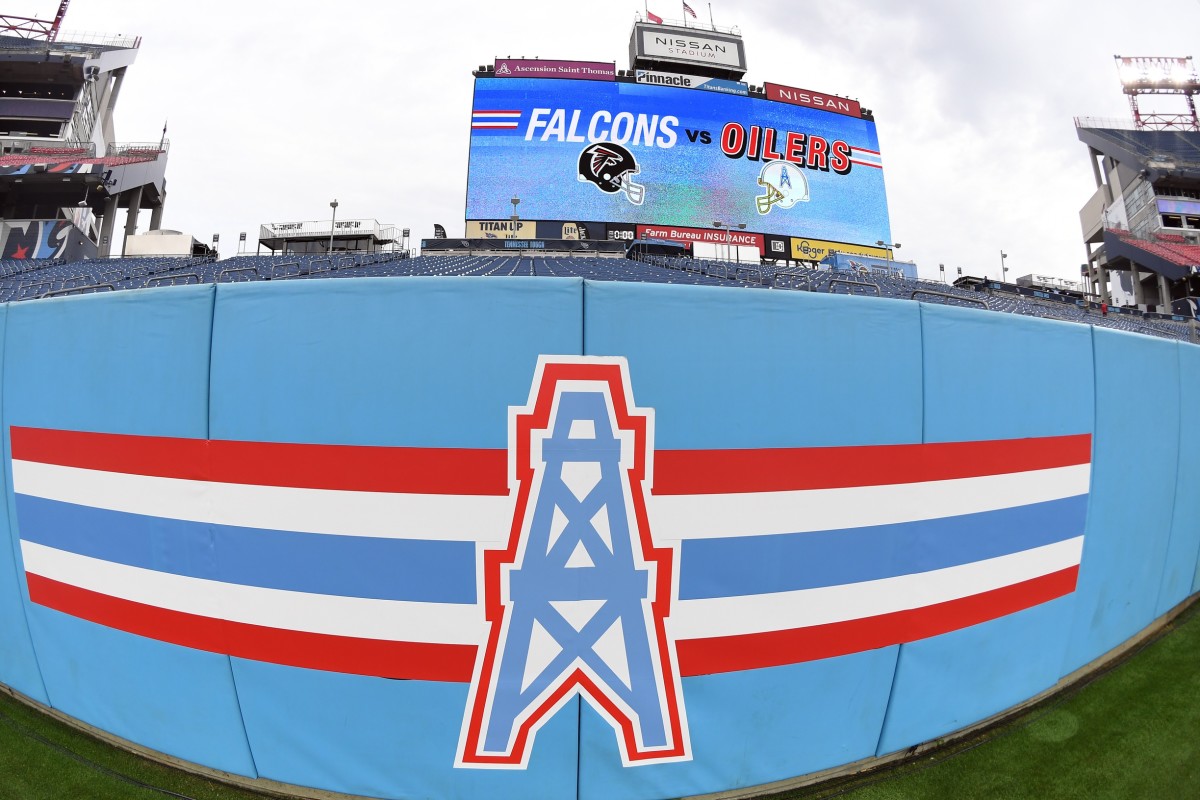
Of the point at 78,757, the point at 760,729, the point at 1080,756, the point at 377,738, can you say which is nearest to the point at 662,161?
the point at 1080,756

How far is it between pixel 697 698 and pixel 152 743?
3177mm

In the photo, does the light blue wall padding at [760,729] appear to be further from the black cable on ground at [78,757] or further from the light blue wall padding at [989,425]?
the black cable on ground at [78,757]

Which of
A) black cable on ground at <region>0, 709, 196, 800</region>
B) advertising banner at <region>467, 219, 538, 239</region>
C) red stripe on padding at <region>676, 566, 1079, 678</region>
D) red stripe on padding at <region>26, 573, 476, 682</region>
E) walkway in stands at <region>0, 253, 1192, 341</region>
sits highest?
advertising banner at <region>467, 219, 538, 239</region>

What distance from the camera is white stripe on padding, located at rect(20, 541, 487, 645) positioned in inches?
95.3

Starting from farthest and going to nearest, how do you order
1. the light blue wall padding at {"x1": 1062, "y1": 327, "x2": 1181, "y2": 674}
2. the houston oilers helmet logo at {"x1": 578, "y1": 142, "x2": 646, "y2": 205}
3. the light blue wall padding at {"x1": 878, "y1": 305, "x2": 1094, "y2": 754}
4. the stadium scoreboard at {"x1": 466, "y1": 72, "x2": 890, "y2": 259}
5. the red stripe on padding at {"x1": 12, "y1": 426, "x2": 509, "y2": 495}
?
the houston oilers helmet logo at {"x1": 578, "y1": 142, "x2": 646, "y2": 205} < the stadium scoreboard at {"x1": 466, "y1": 72, "x2": 890, "y2": 259} < the light blue wall padding at {"x1": 1062, "y1": 327, "x2": 1181, "y2": 674} < the light blue wall padding at {"x1": 878, "y1": 305, "x2": 1094, "y2": 754} < the red stripe on padding at {"x1": 12, "y1": 426, "x2": 509, "y2": 495}

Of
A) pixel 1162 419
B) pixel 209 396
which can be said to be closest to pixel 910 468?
pixel 1162 419

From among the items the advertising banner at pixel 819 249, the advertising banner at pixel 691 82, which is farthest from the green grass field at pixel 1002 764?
the advertising banner at pixel 691 82

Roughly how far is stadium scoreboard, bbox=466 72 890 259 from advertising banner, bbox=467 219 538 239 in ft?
0.17

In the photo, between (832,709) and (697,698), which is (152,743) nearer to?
(697,698)

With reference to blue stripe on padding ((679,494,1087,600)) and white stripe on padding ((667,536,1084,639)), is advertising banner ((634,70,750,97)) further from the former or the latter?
white stripe on padding ((667,536,1084,639))

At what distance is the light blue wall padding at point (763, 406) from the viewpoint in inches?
97.6

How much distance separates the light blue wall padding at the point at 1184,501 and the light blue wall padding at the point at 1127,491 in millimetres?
145

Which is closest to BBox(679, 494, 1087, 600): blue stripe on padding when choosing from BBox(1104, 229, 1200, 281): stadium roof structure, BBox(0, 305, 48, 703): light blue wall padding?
BBox(0, 305, 48, 703): light blue wall padding

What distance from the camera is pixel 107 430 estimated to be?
280 centimetres
